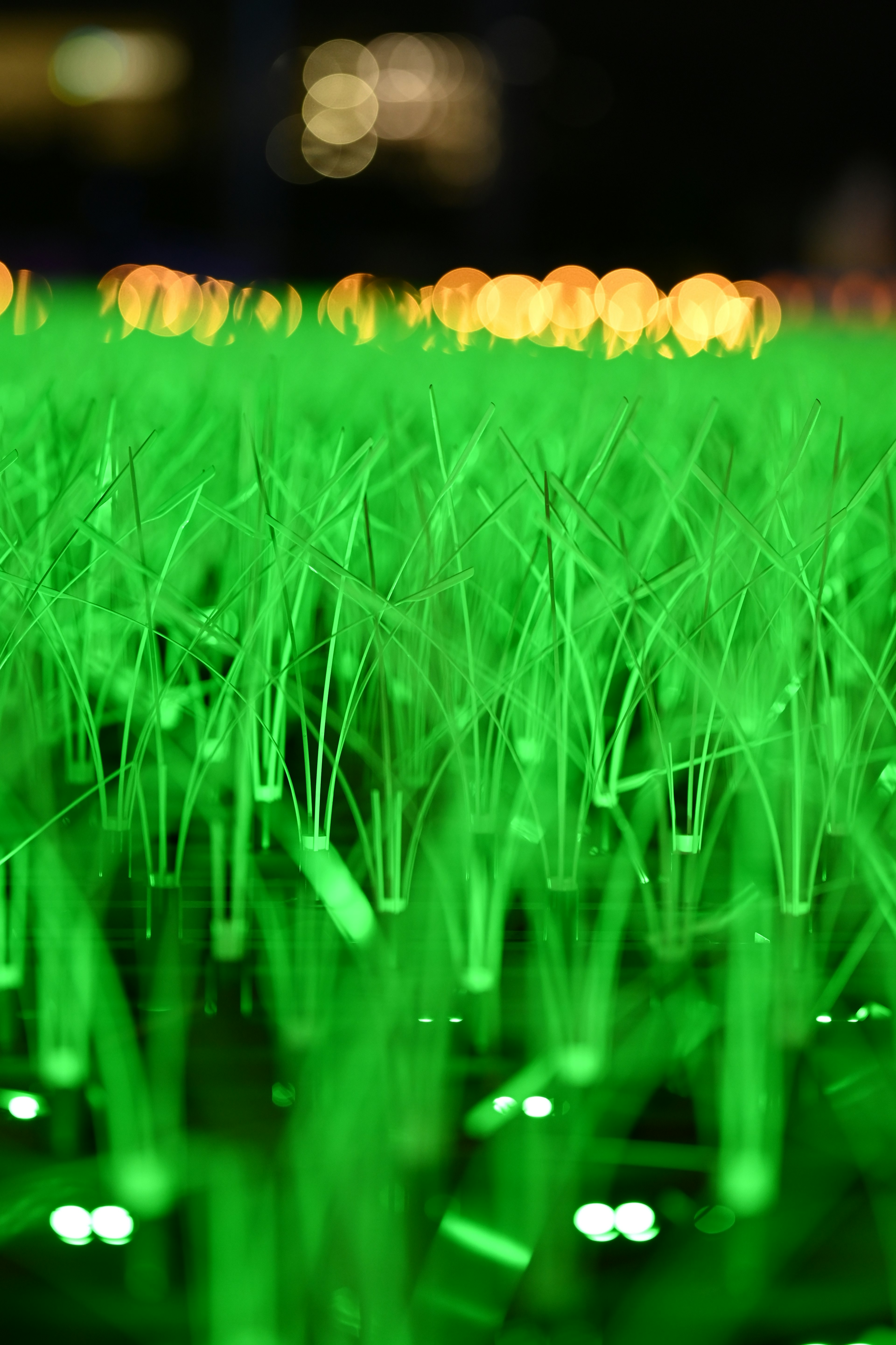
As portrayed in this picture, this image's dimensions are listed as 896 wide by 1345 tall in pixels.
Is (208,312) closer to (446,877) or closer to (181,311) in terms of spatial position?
(181,311)

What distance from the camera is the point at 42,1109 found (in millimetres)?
386

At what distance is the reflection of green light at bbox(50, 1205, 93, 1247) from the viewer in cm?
33

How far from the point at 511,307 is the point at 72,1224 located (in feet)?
16.2

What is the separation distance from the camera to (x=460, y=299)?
3611 millimetres

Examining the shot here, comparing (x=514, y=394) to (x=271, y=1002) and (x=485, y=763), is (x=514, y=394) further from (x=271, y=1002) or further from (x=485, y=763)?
(x=271, y=1002)

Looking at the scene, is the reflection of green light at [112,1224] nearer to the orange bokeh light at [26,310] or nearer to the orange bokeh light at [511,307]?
the orange bokeh light at [26,310]

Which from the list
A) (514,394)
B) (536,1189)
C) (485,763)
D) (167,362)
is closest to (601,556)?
(485,763)

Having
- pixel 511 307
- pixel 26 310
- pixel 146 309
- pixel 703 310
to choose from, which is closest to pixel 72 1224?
pixel 26 310

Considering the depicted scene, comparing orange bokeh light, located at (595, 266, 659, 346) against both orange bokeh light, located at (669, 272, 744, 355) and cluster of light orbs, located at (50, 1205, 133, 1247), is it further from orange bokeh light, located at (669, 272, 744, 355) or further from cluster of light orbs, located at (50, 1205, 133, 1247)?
cluster of light orbs, located at (50, 1205, 133, 1247)

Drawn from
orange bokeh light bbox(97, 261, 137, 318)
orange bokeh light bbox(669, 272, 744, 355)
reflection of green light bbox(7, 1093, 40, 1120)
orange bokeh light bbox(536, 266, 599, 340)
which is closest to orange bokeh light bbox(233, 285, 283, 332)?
orange bokeh light bbox(97, 261, 137, 318)

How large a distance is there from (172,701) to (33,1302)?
1.12 feet

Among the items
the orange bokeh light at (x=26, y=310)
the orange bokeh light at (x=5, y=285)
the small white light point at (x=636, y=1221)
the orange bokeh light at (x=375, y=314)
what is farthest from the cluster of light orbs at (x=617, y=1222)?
the orange bokeh light at (x=5, y=285)

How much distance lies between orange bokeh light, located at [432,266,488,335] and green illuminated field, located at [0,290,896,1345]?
1.08m

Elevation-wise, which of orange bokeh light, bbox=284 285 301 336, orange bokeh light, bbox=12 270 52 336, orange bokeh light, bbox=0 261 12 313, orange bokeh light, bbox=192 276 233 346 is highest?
orange bokeh light, bbox=0 261 12 313
